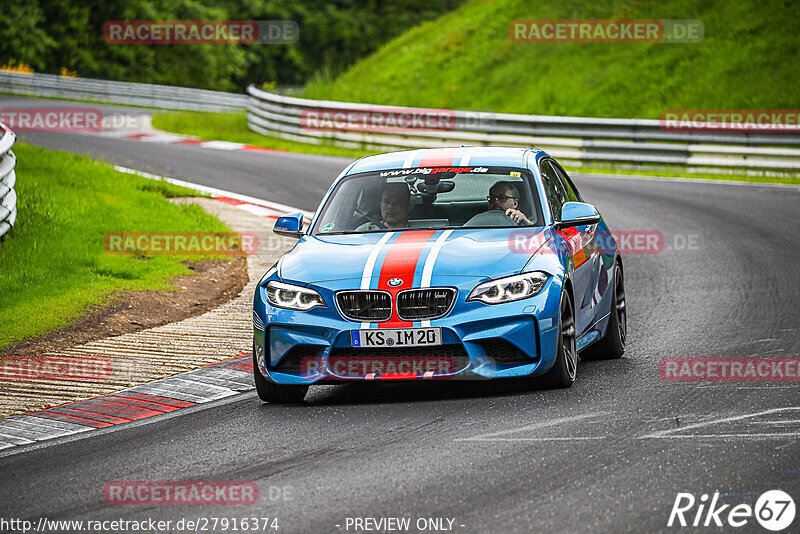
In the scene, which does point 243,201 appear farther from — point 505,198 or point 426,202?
point 505,198

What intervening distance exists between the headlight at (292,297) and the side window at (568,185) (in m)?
2.87

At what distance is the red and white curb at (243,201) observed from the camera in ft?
58.3

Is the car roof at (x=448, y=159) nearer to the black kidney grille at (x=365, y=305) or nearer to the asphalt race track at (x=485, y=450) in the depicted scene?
the asphalt race track at (x=485, y=450)

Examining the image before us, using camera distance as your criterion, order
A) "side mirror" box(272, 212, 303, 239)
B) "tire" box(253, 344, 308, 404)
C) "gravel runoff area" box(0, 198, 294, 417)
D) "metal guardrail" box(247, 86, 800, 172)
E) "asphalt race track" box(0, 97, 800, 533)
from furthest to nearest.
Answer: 1. "metal guardrail" box(247, 86, 800, 172)
2. "side mirror" box(272, 212, 303, 239)
3. "gravel runoff area" box(0, 198, 294, 417)
4. "tire" box(253, 344, 308, 404)
5. "asphalt race track" box(0, 97, 800, 533)

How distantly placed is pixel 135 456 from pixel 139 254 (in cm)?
707

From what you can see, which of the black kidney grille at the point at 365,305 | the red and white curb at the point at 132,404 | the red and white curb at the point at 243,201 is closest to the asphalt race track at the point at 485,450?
the red and white curb at the point at 132,404

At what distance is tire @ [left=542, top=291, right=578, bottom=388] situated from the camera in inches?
302

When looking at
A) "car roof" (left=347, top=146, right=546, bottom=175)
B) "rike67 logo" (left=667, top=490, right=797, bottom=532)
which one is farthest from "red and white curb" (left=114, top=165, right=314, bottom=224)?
"rike67 logo" (left=667, top=490, right=797, bottom=532)

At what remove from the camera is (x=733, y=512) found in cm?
523

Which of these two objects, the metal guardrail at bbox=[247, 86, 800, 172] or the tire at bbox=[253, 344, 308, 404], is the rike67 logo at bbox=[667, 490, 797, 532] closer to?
the tire at bbox=[253, 344, 308, 404]

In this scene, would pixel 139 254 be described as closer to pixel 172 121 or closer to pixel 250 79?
pixel 172 121

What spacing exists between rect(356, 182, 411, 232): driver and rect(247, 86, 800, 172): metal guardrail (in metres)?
15.5

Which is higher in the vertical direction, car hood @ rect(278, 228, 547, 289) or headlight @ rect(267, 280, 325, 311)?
car hood @ rect(278, 228, 547, 289)

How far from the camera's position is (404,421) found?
719 cm
